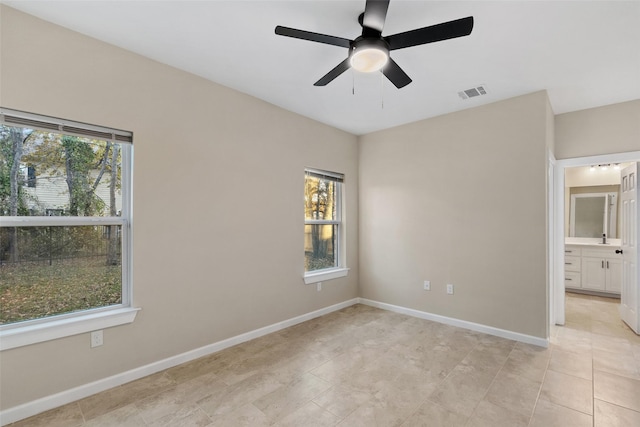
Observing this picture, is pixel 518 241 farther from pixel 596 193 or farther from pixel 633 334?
pixel 596 193

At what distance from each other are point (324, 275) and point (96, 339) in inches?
99.9

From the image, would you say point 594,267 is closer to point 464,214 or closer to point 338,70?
point 464,214

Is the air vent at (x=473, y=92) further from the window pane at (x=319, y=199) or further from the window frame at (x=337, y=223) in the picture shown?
the window pane at (x=319, y=199)

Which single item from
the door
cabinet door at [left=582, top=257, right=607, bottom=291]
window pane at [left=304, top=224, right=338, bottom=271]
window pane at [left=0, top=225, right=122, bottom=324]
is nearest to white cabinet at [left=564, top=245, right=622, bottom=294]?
cabinet door at [left=582, top=257, right=607, bottom=291]

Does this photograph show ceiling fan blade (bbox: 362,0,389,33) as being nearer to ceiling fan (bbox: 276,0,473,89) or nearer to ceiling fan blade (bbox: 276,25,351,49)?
ceiling fan (bbox: 276,0,473,89)

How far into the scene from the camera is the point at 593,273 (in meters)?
4.91

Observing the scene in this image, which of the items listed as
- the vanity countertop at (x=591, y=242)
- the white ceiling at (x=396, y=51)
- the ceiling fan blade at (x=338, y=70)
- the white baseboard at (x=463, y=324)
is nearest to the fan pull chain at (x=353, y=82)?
the white ceiling at (x=396, y=51)

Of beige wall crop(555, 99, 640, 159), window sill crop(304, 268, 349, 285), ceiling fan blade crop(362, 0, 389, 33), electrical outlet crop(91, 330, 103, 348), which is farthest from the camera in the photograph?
window sill crop(304, 268, 349, 285)

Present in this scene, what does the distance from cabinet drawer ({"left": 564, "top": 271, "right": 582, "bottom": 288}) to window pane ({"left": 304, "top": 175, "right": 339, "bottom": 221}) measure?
13.9 ft

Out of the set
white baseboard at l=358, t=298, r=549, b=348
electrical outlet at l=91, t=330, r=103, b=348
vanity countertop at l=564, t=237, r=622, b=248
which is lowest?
white baseboard at l=358, t=298, r=549, b=348

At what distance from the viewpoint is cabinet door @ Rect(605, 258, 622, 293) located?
4.69m

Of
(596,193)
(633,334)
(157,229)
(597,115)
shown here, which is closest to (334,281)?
(157,229)

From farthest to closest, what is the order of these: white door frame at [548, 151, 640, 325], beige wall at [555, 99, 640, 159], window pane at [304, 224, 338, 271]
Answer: window pane at [304, 224, 338, 271] < white door frame at [548, 151, 640, 325] < beige wall at [555, 99, 640, 159]

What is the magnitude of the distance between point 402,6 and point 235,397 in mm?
2914
